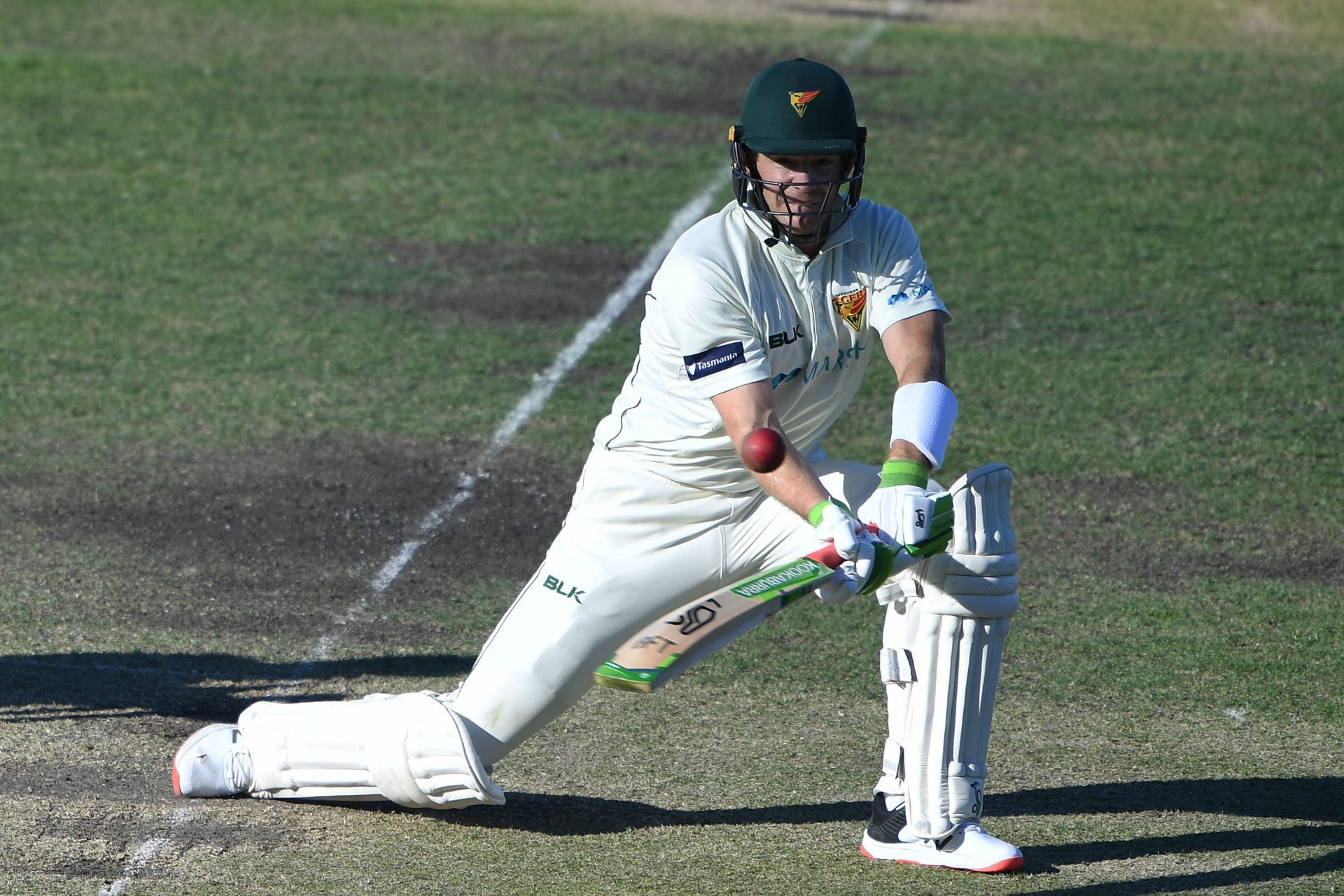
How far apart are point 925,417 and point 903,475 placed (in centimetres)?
21

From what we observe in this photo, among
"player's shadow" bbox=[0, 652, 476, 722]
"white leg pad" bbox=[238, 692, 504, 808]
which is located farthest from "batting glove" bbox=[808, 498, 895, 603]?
"player's shadow" bbox=[0, 652, 476, 722]

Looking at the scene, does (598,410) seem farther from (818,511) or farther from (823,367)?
(818,511)

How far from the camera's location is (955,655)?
4.45 metres

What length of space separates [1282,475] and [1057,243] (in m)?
3.43

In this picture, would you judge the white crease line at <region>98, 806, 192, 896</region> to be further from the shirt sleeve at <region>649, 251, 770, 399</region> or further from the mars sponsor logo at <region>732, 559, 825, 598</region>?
the shirt sleeve at <region>649, 251, 770, 399</region>

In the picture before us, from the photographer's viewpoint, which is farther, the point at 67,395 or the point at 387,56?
the point at 387,56

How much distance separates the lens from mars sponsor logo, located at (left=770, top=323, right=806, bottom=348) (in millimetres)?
4477

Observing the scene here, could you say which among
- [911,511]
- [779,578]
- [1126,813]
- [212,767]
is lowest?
[1126,813]

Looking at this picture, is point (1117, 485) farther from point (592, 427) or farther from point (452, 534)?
point (452, 534)

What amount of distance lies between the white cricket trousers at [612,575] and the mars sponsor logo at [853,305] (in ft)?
1.42

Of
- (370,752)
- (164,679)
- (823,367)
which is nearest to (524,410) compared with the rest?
(164,679)

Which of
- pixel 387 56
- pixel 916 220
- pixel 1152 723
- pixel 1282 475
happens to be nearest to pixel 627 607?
pixel 1152 723

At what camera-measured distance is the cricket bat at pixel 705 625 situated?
13.1 feet

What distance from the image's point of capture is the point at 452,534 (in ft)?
24.1
